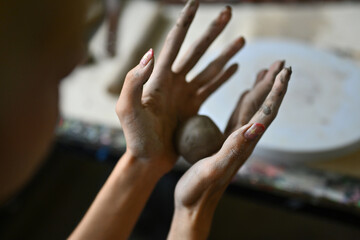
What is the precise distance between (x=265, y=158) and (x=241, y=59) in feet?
0.61

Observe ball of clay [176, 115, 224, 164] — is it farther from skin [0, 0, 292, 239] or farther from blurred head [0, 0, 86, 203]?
blurred head [0, 0, 86, 203]

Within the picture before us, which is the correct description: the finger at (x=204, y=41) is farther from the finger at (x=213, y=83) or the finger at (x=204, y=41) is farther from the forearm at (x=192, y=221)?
the forearm at (x=192, y=221)

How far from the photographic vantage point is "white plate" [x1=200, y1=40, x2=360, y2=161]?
689mm

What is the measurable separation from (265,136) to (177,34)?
0.33m

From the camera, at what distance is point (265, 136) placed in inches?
27.3

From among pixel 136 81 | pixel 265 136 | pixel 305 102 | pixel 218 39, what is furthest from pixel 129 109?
pixel 218 39

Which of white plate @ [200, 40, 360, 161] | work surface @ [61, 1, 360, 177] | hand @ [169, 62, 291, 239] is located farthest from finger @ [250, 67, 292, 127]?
work surface @ [61, 1, 360, 177]

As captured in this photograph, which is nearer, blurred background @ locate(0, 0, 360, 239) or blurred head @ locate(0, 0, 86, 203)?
blurred head @ locate(0, 0, 86, 203)

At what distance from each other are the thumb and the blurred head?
7.5 inches

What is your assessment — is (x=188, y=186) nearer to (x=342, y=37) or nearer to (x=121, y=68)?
(x=121, y=68)

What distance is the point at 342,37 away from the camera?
3.23 feet

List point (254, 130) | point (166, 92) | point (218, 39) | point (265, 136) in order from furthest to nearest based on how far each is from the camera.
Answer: point (218, 39)
point (265, 136)
point (166, 92)
point (254, 130)

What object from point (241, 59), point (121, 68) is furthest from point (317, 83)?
point (121, 68)

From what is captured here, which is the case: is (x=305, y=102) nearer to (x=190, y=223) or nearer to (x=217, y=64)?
(x=217, y=64)
